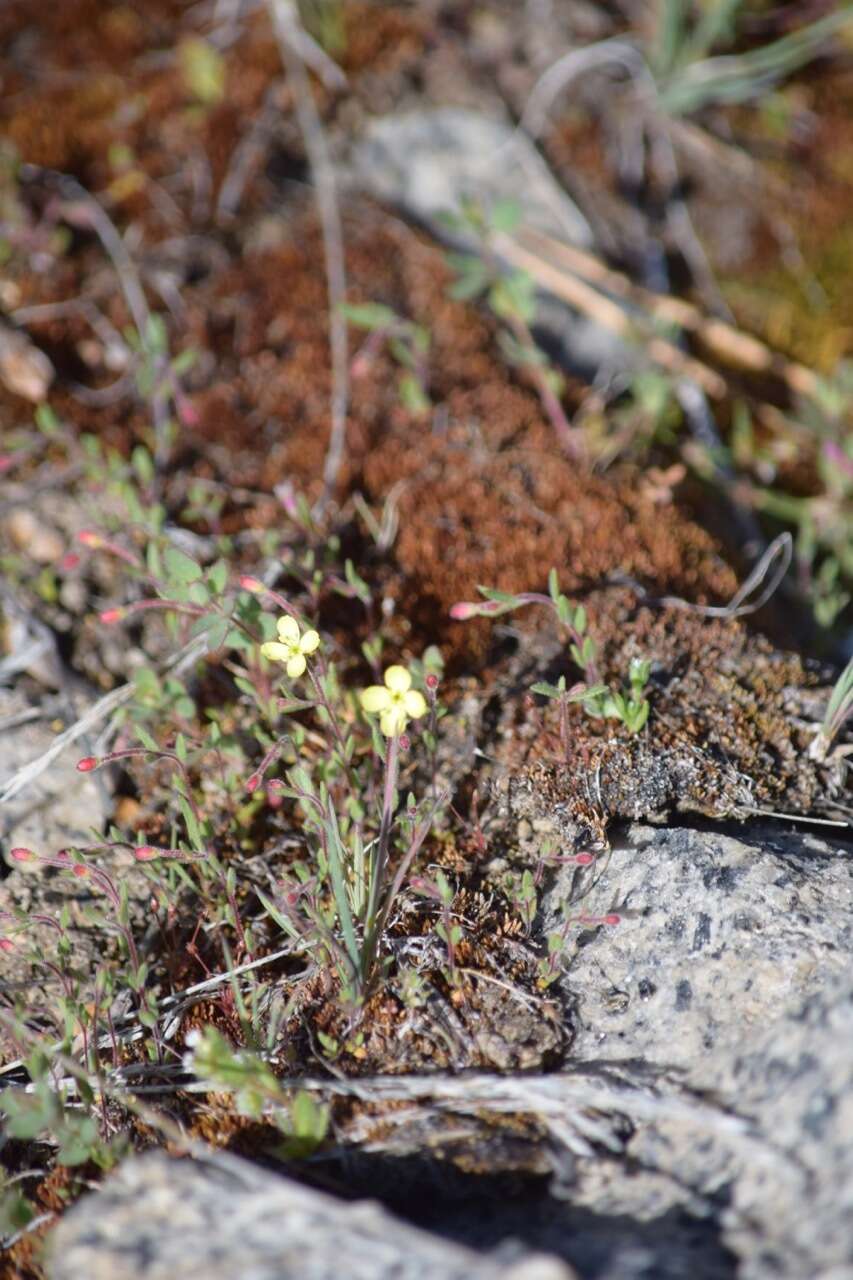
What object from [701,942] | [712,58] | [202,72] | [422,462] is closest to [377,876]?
[701,942]

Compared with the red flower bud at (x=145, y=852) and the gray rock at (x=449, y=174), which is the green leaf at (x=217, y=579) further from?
the gray rock at (x=449, y=174)

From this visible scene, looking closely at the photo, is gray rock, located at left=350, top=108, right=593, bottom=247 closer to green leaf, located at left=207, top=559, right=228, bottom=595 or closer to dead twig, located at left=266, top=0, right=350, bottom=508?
dead twig, located at left=266, top=0, right=350, bottom=508

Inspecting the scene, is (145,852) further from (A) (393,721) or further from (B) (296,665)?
(A) (393,721)

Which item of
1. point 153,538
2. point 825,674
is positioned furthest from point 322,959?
point 825,674

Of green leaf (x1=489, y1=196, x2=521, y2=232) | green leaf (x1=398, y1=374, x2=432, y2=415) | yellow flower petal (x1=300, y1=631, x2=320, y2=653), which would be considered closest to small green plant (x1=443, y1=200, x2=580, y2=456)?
green leaf (x1=489, y1=196, x2=521, y2=232)

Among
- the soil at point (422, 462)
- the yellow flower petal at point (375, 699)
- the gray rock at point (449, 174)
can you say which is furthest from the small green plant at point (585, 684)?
the gray rock at point (449, 174)
